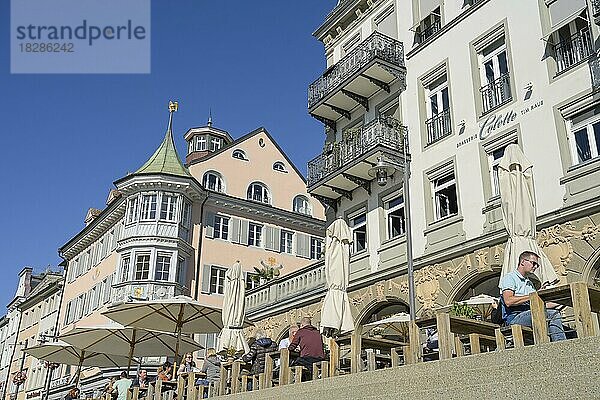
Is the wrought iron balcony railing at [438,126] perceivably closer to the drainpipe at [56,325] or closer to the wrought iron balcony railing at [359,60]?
the wrought iron balcony railing at [359,60]

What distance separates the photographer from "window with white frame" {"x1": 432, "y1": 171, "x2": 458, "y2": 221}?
726 inches

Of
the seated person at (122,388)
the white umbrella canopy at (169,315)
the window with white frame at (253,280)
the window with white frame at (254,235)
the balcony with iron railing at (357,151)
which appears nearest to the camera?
the seated person at (122,388)

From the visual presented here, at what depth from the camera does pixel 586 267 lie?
46.1 ft

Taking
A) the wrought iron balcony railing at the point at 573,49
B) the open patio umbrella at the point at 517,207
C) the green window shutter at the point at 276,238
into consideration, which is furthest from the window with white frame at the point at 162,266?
the open patio umbrella at the point at 517,207

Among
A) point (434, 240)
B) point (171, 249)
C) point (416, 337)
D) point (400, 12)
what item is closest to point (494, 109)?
point (434, 240)

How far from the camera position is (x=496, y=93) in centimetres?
1781

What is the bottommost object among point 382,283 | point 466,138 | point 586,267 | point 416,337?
point 416,337

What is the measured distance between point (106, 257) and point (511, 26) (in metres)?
28.5

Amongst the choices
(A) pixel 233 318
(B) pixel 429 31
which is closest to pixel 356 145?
(B) pixel 429 31

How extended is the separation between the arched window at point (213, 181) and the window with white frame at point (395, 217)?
18.8 m

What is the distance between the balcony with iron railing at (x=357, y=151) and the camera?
20.4 m

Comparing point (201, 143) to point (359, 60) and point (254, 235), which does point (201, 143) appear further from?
point (359, 60)

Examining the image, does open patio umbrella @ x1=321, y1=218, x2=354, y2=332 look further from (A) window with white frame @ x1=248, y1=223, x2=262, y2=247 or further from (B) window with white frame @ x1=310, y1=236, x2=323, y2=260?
(B) window with white frame @ x1=310, y1=236, x2=323, y2=260

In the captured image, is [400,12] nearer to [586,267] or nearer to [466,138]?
[466,138]
